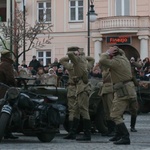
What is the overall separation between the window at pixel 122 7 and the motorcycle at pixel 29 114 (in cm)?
3078

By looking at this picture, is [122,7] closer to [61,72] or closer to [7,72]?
[61,72]

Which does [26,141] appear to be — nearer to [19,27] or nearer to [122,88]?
[122,88]

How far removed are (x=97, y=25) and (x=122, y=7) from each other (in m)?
2.03

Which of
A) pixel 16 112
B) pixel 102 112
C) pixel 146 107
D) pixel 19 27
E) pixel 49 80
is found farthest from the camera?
pixel 19 27

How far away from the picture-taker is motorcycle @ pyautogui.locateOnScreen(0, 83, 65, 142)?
499 inches

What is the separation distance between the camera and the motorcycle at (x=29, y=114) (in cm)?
1266

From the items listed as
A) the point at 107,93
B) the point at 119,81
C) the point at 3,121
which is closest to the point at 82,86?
the point at 107,93

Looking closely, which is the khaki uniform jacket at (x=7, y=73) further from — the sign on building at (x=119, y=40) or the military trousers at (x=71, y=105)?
the sign on building at (x=119, y=40)

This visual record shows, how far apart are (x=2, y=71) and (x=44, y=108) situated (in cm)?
125

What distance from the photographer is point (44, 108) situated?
13.5 m

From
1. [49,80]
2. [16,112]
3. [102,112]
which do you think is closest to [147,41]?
[49,80]

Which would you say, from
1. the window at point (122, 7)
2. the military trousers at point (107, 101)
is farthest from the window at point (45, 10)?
the military trousers at point (107, 101)

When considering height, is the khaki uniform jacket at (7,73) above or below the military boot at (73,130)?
above

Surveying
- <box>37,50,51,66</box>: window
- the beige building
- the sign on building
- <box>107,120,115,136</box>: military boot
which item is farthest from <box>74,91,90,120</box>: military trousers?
<box>37,50,51,66</box>: window
